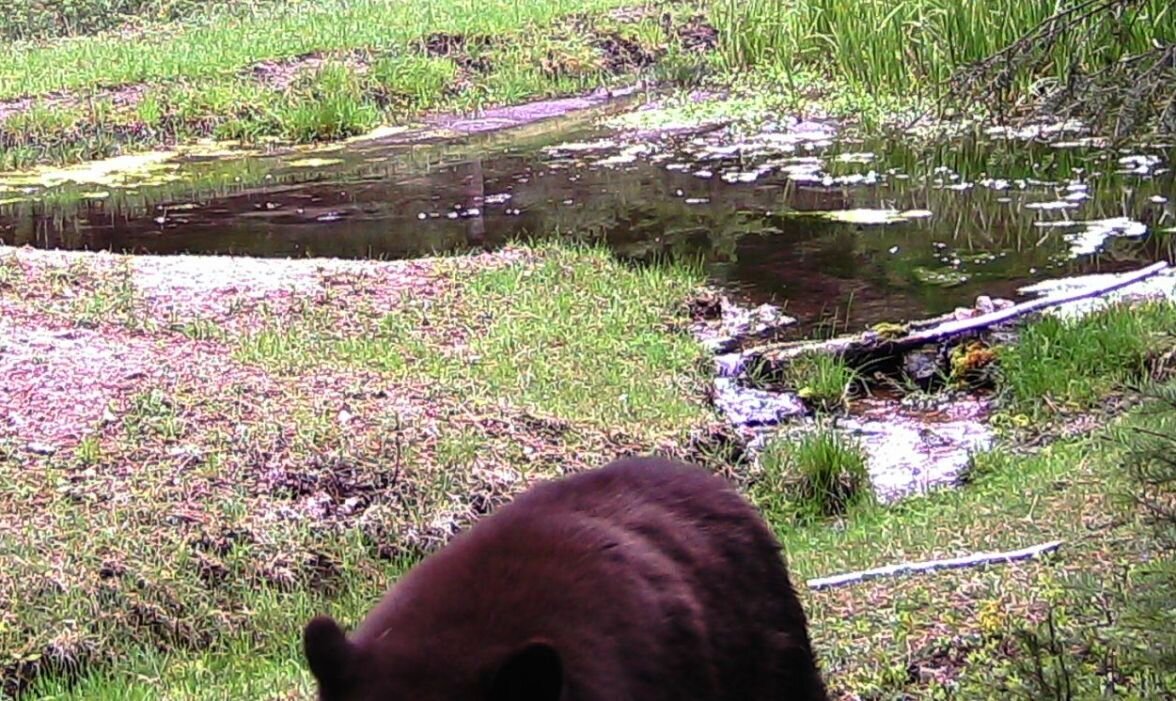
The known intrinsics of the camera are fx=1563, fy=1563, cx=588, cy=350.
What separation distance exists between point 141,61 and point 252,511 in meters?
16.6

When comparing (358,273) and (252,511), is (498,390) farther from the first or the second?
(358,273)

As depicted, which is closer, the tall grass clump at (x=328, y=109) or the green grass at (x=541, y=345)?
the green grass at (x=541, y=345)

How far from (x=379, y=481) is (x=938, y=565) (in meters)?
2.68

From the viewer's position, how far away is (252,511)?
6.60m

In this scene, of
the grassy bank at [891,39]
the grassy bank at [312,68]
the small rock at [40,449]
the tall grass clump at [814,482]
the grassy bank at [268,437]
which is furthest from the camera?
the grassy bank at [312,68]

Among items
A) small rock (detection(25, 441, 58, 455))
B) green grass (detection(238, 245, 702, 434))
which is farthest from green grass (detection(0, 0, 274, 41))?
small rock (detection(25, 441, 58, 455))

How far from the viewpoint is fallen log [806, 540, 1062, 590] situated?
5191 millimetres

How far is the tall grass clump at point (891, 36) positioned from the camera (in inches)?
629

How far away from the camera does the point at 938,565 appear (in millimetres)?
5312

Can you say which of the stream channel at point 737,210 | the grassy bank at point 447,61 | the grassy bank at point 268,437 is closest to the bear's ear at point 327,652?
the grassy bank at point 268,437

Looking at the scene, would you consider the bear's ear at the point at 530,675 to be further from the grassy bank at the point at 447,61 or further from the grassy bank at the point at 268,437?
the grassy bank at the point at 447,61

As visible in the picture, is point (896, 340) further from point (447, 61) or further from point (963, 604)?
point (447, 61)

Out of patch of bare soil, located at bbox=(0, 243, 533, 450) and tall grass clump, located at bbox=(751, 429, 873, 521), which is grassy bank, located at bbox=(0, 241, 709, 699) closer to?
patch of bare soil, located at bbox=(0, 243, 533, 450)

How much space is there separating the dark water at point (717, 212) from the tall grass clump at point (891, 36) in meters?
1.08
